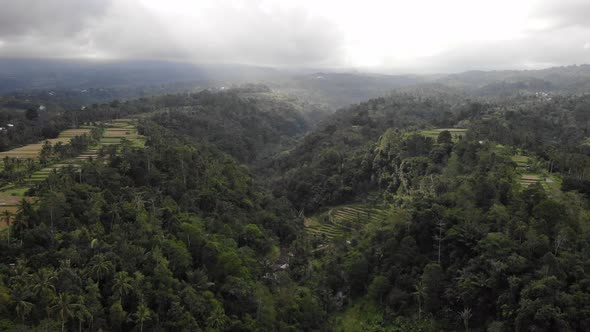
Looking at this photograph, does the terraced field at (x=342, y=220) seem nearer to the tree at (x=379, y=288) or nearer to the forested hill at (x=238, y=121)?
the tree at (x=379, y=288)

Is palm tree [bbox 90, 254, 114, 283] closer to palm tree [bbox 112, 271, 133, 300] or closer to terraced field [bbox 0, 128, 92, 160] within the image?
palm tree [bbox 112, 271, 133, 300]

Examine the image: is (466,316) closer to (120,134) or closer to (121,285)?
(121,285)

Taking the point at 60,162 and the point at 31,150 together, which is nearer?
the point at 60,162

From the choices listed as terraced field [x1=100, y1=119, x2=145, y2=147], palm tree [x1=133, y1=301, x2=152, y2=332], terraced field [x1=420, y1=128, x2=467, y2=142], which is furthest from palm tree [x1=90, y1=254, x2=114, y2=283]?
terraced field [x1=420, y1=128, x2=467, y2=142]

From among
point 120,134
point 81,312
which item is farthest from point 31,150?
point 81,312

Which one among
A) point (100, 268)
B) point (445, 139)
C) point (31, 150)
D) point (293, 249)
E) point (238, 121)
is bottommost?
point (293, 249)

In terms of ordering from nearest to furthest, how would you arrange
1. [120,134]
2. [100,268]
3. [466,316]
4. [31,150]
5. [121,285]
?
Answer: [121,285]
[100,268]
[466,316]
[31,150]
[120,134]

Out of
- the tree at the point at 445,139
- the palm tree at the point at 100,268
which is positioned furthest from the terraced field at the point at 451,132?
the palm tree at the point at 100,268
